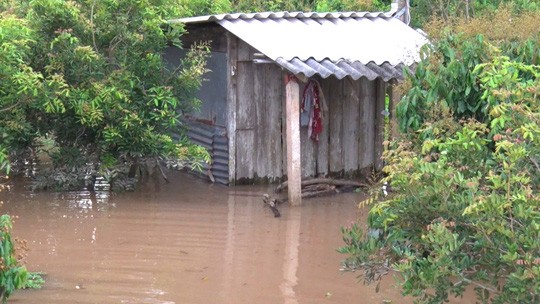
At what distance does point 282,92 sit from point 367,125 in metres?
1.51

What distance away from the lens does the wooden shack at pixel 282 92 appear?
12031 mm

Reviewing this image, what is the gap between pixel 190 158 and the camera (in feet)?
39.5

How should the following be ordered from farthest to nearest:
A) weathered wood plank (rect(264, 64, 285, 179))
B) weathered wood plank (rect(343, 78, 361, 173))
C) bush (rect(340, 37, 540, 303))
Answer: weathered wood plank (rect(343, 78, 361, 173)) → weathered wood plank (rect(264, 64, 285, 179)) → bush (rect(340, 37, 540, 303))

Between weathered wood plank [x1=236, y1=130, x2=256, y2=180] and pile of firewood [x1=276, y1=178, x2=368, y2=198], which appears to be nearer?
pile of firewood [x1=276, y1=178, x2=368, y2=198]

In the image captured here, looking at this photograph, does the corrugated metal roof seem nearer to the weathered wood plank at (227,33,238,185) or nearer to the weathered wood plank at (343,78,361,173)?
the weathered wood plank at (227,33,238,185)

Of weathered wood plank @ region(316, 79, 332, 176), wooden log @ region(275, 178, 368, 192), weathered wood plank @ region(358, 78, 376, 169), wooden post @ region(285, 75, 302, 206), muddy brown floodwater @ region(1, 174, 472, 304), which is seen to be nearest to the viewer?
muddy brown floodwater @ region(1, 174, 472, 304)

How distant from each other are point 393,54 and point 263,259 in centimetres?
395

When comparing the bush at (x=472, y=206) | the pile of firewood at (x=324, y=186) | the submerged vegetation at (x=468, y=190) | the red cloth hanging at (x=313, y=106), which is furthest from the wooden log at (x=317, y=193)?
the bush at (x=472, y=206)

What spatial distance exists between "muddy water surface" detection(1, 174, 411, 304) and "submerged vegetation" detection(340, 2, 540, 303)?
1.93 metres

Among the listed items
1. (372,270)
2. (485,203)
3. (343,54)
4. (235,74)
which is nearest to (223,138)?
(235,74)

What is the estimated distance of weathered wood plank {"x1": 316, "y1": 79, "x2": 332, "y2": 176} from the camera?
13.0 m

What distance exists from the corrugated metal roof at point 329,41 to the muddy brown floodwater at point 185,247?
5.82ft

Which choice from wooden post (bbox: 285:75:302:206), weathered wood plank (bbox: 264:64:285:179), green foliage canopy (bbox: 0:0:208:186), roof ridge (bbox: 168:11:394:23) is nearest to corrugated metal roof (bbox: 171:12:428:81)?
roof ridge (bbox: 168:11:394:23)

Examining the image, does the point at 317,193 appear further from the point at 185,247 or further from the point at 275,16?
the point at 185,247
